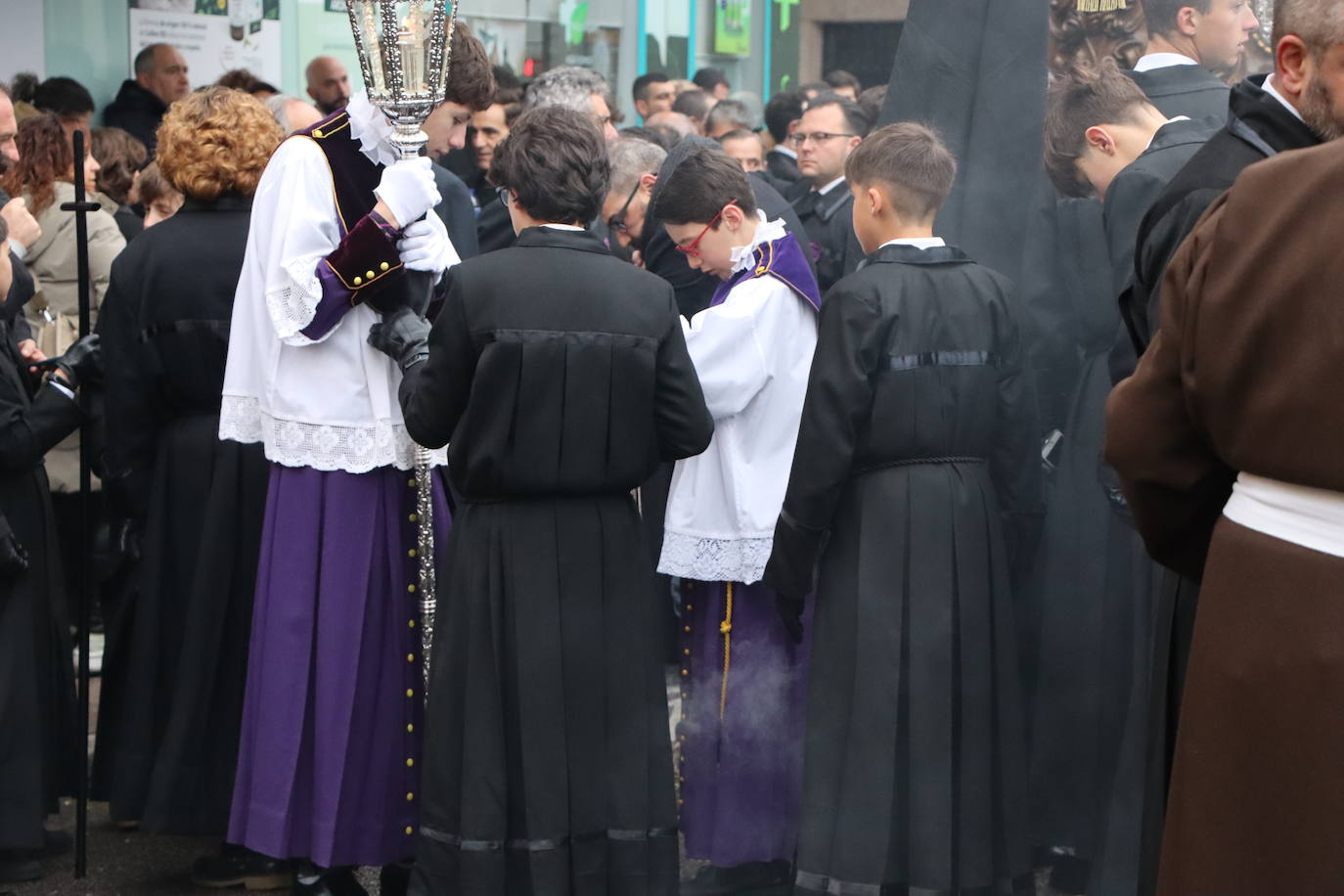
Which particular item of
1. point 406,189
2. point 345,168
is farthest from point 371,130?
point 406,189

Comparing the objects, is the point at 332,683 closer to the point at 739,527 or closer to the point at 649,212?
the point at 739,527

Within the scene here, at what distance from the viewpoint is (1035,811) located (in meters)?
4.63

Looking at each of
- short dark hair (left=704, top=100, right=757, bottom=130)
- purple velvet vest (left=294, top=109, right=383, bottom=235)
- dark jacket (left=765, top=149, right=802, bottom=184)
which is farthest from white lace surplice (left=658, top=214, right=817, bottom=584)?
short dark hair (left=704, top=100, right=757, bottom=130)

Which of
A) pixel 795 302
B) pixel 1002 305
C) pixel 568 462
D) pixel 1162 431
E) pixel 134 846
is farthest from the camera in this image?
pixel 134 846

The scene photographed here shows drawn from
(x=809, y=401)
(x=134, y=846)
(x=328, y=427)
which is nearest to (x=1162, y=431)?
(x=809, y=401)

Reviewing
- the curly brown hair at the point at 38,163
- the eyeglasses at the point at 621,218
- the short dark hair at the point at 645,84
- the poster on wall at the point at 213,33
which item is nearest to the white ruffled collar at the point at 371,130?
the eyeglasses at the point at 621,218

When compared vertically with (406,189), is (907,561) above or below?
below

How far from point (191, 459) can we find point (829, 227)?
308 centimetres

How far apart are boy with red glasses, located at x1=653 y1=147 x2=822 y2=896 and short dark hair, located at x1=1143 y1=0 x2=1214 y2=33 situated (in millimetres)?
1168

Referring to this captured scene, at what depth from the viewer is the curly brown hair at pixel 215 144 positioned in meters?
4.48

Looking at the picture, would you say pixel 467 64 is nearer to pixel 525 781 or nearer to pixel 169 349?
pixel 169 349

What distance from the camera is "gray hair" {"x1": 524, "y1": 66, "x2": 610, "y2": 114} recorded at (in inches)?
293

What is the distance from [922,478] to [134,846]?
2.52 m

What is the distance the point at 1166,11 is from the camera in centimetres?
463
